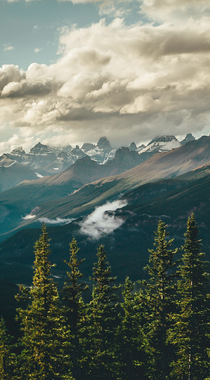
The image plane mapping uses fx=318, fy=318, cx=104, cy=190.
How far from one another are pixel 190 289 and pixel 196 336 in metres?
8.25

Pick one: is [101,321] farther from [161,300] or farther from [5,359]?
[5,359]

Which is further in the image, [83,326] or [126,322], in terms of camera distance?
[126,322]

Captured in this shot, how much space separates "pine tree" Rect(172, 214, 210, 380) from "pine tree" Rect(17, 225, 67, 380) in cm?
1975

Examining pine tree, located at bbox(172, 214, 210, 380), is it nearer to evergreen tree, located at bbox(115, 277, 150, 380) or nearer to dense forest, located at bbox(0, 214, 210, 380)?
dense forest, located at bbox(0, 214, 210, 380)

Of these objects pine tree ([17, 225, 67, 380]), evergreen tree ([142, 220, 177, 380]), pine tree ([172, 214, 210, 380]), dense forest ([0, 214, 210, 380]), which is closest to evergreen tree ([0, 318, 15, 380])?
dense forest ([0, 214, 210, 380])

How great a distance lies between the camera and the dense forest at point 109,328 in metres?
48.4

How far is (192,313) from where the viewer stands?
52.8m

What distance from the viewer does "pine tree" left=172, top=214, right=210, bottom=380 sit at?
53312mm

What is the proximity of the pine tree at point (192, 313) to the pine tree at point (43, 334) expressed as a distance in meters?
19.7

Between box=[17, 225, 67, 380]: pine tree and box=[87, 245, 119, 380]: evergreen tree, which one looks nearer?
box=[17, 225, 67, 380]: pine tree

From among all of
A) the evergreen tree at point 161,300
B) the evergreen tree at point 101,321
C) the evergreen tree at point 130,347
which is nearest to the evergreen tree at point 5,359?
the evergreen tree at point 101,321

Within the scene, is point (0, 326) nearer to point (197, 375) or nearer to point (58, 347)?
point (58, 347)

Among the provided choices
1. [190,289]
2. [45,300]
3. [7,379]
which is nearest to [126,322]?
[190,289]

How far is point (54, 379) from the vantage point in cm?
4897
